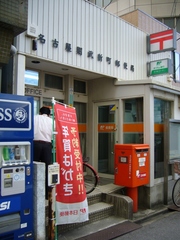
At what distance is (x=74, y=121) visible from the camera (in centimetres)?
428

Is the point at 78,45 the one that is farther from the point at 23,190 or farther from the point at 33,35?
the point at 23,190

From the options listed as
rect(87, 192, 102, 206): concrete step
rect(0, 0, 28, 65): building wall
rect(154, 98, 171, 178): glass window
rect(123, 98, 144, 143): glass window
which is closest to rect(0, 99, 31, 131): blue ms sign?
rect(0, 0, 28, 65): building wall

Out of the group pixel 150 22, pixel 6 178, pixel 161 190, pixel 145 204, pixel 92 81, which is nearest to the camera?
pixel 6 178

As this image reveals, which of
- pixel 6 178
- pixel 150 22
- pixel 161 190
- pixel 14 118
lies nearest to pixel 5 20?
pixel 14 118

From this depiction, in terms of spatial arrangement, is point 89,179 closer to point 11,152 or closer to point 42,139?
point 42,139

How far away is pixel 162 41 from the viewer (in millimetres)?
8008

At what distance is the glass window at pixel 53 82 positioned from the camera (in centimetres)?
656

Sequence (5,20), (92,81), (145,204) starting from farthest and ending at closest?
(92,81) < (145,204) < (5,20)

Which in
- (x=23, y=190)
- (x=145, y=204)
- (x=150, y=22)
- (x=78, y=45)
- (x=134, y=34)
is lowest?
(x=145, y=204)

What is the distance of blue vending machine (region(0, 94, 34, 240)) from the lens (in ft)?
10.1

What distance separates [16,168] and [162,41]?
6.60m

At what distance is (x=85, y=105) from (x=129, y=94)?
5.05 feet

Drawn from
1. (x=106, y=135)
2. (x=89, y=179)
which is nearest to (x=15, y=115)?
(x=89, y=179)

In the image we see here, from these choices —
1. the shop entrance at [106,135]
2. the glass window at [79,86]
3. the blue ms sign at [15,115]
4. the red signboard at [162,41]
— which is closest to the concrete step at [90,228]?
the shop entrance at [106,135]
